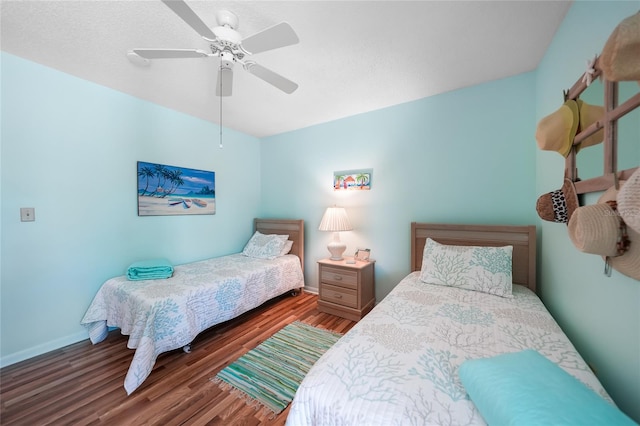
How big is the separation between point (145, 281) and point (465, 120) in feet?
11.5

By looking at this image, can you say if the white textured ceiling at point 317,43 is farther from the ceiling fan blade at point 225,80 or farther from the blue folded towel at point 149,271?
the blue folded towel at point 149,271

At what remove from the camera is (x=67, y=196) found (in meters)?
2.10

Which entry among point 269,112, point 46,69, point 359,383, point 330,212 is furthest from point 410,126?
point 46,69

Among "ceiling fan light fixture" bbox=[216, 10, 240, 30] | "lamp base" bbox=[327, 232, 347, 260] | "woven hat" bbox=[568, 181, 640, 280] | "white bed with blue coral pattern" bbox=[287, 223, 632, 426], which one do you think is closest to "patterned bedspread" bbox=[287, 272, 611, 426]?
"white bed with blue coral pattern" bbox=[287, 223, 632, 426]

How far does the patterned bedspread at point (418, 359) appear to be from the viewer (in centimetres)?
76

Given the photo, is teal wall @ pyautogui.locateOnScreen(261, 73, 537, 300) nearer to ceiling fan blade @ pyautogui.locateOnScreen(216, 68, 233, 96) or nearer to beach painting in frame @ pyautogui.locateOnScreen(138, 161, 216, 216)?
beach painting in frame @ pyautogui.locateOnScreen(138, 161, 216, 216)

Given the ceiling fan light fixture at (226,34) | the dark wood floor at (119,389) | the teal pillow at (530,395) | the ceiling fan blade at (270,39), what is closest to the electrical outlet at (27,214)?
the dark wood floor at (119,389)

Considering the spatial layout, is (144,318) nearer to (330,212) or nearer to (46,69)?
(330,212)

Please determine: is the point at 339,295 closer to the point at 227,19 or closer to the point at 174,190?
the point at 174,190

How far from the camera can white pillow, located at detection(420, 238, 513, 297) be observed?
1744 millimetres

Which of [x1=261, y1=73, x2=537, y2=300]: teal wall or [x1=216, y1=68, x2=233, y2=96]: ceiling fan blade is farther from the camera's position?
[x1=261, y1=73, x2=537, y2=300]: teal wall

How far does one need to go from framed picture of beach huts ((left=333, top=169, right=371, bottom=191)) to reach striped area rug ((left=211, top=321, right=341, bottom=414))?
1.70 metres

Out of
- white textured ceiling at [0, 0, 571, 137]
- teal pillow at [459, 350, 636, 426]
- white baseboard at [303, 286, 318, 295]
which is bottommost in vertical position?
white baseboard at [303, 286, 318, 295]

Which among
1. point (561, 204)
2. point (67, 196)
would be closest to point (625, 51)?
point (561, 204)
